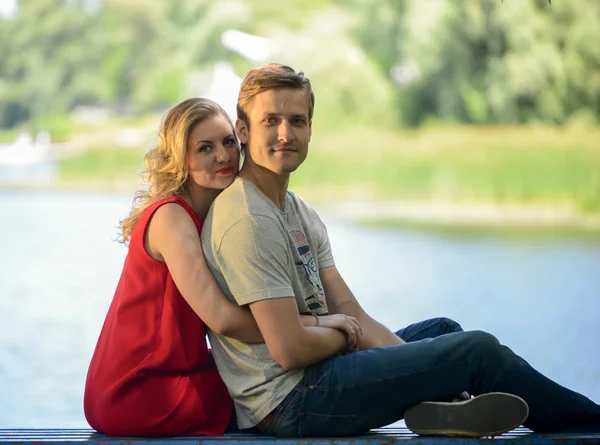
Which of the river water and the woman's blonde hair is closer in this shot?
the woman's blonde hair

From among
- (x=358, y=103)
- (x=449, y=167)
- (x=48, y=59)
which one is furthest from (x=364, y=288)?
(x=48, y=59)

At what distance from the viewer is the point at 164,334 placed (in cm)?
197

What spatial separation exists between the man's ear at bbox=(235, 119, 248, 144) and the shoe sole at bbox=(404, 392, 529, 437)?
680mm

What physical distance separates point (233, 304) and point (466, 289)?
11.8 m

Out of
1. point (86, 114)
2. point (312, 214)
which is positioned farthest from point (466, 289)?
point (312, 214)

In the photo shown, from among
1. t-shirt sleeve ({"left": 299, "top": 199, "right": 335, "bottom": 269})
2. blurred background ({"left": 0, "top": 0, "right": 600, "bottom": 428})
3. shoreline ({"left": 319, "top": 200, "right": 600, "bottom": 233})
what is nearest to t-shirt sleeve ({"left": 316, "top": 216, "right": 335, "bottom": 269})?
t-shirt sleeve ({"left": 299, "top": 199, "right": 335, "bottom": 269})

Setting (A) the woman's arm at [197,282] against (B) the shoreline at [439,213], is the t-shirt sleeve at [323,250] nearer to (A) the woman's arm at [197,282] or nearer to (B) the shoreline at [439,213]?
(A) the woman's arm at [197,282]

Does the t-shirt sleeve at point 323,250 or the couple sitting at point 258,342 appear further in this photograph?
the t-shirt sleeve at point 323,250

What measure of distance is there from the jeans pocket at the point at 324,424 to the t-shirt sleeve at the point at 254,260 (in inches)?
10.4

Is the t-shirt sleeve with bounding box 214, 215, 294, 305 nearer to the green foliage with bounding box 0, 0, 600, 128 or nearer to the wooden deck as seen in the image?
the wooden deck

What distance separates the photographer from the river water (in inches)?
290

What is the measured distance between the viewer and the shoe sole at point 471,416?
1.88 m

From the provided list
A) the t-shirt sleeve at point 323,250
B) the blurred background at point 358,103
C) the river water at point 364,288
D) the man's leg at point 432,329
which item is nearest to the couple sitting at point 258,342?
the t-shirt sleeve at point 323,250

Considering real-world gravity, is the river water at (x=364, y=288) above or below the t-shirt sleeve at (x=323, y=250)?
below
